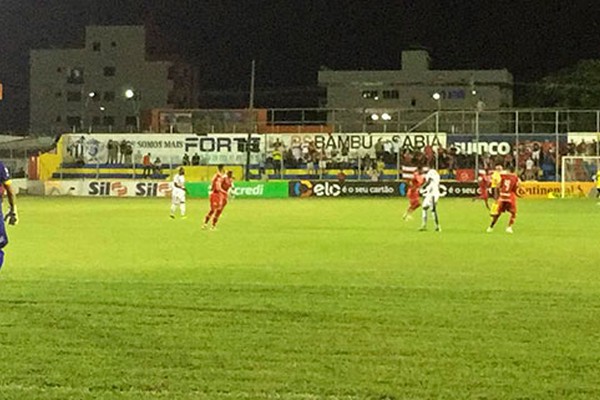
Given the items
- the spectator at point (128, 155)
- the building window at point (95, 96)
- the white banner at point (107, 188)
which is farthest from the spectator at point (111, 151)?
the building window at point (95, 96)

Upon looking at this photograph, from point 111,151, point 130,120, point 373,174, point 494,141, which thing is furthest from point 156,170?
point 130,120

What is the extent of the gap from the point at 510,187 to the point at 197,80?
304 ft

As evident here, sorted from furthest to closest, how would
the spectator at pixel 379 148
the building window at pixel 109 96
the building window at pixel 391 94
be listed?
1. the building window at pixel 109 96
2. the building window at pixel 391 94
3. the spectator at pixel 379 148

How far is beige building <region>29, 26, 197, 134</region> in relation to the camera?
10081 cm

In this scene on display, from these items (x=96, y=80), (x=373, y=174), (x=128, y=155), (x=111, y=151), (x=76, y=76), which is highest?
(x=76, y=76)

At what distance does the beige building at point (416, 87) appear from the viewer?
97.9 m

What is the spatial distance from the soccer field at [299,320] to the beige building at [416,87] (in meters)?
76.2

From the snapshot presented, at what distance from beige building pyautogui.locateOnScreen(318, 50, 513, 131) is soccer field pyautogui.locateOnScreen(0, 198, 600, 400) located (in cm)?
7619

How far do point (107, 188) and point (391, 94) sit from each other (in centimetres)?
4649

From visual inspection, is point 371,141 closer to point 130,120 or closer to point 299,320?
point 130,120

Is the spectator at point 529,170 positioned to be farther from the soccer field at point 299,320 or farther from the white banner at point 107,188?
the soccer field at point 299,320

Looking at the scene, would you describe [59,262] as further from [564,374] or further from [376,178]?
[376,178]

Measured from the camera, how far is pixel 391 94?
3903 inches

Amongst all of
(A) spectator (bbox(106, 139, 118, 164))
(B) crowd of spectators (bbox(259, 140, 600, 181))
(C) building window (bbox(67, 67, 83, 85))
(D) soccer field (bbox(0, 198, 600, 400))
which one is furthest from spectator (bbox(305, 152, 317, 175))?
(C) building window (bbox(67, 67, 83, 85))
